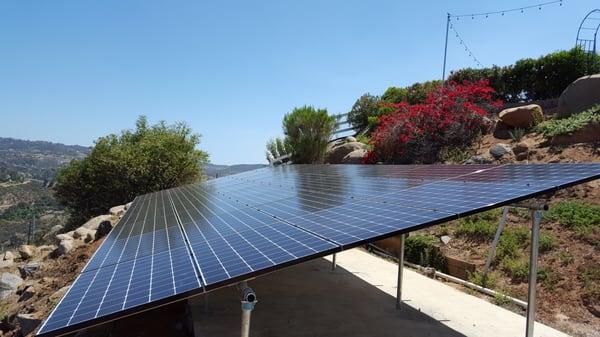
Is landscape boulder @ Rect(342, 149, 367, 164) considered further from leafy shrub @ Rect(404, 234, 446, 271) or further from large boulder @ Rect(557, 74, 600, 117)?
leafy shrub @ Rect(404, 234, 446, 271)

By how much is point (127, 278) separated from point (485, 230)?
31.2ft

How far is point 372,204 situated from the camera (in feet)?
20.4

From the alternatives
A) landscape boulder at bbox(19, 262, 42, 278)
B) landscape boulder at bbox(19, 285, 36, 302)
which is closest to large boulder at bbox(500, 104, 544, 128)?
landscape boulder at bbox(19, 285, 36, 302)

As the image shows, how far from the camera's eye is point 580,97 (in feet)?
56.1

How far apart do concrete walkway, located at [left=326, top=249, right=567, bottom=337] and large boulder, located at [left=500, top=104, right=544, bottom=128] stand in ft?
30.4

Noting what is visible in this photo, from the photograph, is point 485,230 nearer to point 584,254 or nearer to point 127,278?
point 584,254

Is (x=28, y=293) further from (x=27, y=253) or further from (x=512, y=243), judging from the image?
(x=512, y=243)

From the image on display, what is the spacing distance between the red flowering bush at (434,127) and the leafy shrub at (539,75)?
15.6 feet

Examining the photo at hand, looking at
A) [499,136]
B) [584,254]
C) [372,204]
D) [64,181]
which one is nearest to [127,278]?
[372,204]

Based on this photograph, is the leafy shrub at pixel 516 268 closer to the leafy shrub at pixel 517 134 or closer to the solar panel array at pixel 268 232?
the solar panel array at pixel 268 232

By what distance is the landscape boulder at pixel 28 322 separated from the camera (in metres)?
9.28

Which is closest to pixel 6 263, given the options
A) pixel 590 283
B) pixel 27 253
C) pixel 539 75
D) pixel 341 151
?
pixel 27 253

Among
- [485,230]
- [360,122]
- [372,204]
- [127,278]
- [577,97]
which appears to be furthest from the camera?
[360,122]

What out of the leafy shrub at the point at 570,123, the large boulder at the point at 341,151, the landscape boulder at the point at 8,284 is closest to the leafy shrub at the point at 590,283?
the leafy shrub at the point at 570,123
